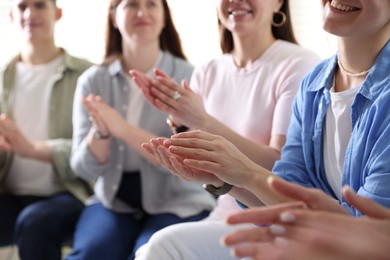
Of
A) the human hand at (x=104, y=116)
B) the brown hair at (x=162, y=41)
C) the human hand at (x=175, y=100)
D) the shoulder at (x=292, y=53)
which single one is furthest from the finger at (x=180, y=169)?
the brown hair at (x=162, y=41)

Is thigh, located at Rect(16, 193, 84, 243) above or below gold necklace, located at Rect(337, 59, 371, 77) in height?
below

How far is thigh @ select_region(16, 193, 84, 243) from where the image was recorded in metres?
2.08

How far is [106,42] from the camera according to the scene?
2.27 meters

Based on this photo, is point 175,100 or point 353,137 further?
point 175,100

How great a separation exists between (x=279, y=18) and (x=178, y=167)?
0.77 metres

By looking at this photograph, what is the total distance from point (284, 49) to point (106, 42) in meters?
0.76

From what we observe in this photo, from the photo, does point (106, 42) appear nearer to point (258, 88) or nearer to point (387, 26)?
point (258, 88)

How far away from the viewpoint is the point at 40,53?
2.45 meters

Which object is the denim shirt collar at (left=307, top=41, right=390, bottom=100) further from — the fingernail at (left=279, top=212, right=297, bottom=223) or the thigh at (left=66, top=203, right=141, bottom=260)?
the thigh at (left=66, top=203, right=141, bottom=260)

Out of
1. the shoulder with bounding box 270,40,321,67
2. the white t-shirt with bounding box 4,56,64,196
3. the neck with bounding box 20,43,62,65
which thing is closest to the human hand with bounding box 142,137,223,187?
the shoulder with bounding box 270,40,321,67

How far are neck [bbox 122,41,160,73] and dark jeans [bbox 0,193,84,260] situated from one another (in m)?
0.52

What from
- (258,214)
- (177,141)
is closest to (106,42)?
(177,141)

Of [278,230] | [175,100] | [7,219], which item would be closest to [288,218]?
[278,230]

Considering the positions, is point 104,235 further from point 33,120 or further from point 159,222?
point 33,120
